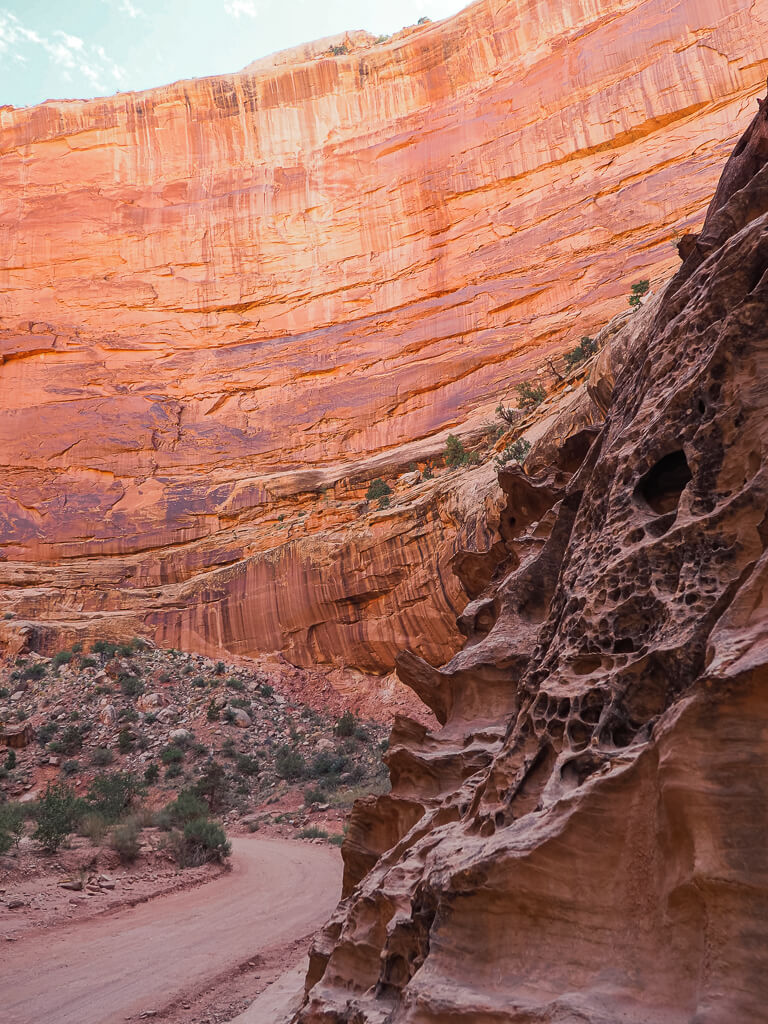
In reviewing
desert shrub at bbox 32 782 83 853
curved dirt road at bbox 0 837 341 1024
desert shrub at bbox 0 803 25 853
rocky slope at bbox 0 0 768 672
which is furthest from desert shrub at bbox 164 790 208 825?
rocky slope at bbox 0 0 768 672

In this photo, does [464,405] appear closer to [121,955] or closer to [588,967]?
[121,955]

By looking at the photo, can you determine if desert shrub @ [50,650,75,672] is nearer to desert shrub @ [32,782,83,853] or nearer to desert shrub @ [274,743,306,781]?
desert shrub @ [274,743,306,781]

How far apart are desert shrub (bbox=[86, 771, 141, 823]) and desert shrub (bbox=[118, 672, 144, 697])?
16.2 ft

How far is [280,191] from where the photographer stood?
33.8m

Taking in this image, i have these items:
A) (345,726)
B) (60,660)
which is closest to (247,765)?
(345,726)

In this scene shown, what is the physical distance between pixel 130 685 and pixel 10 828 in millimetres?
11585

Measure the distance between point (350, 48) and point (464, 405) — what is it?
26.7 meters

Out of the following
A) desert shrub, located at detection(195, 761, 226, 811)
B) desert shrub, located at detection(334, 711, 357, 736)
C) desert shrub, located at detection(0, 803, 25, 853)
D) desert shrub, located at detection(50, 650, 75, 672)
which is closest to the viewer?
desert shrub, located at detection(0, 803, 25, 853)

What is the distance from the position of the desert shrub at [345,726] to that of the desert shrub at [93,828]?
387 inches

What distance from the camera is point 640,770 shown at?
2.30 metres

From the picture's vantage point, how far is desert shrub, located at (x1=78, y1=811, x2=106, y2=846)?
418 inches

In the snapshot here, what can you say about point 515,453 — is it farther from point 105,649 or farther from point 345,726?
point 105,649

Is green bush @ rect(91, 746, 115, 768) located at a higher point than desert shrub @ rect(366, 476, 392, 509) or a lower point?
lower

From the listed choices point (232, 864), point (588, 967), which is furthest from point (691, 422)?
point (232, 864)
